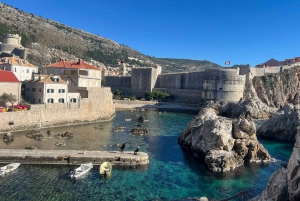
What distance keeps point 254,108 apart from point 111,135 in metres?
26.4

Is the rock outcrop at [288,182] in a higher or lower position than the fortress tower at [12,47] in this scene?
lower

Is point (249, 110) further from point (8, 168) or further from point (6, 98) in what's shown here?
point (8, 168)

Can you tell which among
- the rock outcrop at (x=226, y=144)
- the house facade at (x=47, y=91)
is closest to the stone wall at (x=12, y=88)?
the house facade at (x=47, y=91)

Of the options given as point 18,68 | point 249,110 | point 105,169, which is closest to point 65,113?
point 18,68

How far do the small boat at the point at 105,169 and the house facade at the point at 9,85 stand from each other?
17697mm

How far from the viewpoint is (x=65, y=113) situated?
94.7 feet

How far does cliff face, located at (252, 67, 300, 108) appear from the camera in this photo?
184 ft

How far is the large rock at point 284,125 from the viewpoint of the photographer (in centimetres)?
2759

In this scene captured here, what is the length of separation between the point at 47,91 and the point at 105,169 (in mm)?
16710

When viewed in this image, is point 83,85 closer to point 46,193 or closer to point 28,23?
point 46,193

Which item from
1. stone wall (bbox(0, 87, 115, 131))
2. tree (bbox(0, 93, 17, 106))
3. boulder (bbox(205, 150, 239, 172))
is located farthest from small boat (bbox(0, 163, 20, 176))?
tree (bbox(0, 93, 17, 106))

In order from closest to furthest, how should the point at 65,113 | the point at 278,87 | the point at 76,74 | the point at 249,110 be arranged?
the point at 65,113 < the point at 76,74 < the point at 249,110 < the point at 278,87

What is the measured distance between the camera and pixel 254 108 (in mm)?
42281

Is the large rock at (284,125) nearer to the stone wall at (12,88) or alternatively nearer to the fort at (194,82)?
the fort at (194,82)
